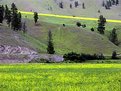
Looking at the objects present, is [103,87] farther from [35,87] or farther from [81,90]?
[35,87]

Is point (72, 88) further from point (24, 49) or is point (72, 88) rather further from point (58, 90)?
point (24, 49)

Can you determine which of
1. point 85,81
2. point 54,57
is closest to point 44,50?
point 54,57

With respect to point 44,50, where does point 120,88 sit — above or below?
above

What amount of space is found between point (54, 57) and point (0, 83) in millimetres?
107539

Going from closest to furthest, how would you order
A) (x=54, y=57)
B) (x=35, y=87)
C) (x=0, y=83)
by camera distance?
(x=35, y=87), (x=0, y=83), (x=54, y=57)

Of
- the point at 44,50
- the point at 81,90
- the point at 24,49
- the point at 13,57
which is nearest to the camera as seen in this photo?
the point at 81,90

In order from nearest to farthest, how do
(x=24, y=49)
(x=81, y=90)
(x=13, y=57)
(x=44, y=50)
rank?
(x=81, y=90) → (x=13, y=57) → (x=24, y=49) → (x=44, y=50)

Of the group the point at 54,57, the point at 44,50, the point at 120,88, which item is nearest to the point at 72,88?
the point at 120,88

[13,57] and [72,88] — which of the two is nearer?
[72,88]

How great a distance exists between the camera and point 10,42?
17838 centimetres

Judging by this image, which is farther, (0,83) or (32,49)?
(32,49)

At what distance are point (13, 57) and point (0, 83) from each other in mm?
94134

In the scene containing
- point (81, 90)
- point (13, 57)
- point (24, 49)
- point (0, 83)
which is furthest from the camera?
point (24, 49)

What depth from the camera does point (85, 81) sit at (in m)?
45.7
